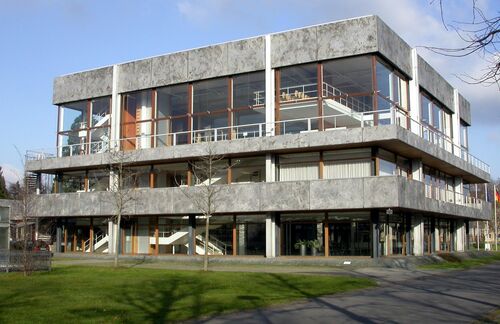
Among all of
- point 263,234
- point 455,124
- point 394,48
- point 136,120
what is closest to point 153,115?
point 136,120

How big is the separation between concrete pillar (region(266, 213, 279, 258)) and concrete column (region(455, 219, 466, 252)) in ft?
77.2

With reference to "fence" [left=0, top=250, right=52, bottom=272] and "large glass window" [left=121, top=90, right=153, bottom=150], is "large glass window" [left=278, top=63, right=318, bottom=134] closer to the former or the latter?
"large glass window" [left=121, top=90, right=153, bottom=150]

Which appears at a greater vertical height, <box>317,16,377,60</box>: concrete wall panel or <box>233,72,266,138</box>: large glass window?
<box>317,16,377,60</box>: concrete wall panel

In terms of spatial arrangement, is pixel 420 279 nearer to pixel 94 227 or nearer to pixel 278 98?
pixel 278 98

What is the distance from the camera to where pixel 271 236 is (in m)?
37.9

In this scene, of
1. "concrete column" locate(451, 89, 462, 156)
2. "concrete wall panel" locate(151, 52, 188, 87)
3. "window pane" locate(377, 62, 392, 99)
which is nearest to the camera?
"window pane" locate(377, 62, 392, 99)

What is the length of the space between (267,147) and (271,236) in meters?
5.66

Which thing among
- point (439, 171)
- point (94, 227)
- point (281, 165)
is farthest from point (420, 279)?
point (94, 227)

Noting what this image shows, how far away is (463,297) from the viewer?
1822 cm

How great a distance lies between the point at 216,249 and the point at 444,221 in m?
21.9

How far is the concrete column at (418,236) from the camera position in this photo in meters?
41.1

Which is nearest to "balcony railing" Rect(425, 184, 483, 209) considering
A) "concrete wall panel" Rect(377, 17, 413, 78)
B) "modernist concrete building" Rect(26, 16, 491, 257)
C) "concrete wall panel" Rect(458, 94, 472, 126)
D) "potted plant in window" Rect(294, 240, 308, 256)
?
"modernist concrete building" Rect(26, 16, 491, 257)

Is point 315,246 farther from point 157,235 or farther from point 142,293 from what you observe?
point 142,293

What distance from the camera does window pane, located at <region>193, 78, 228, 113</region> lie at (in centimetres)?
4216
